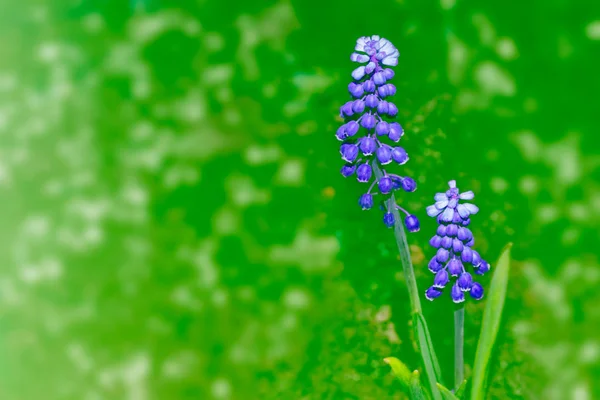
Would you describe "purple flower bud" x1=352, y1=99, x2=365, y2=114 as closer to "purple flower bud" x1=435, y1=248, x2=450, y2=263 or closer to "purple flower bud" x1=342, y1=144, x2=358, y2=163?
"purple flower bud" x1=342, y1=144, x2=358, y2=163

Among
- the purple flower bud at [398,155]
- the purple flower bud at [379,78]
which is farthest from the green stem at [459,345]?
the purple flower bud at [379,78]

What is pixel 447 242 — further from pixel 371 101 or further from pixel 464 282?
pixel 371 101

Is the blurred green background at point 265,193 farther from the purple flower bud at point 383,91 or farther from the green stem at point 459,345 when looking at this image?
the purple flower bud at point 383,91

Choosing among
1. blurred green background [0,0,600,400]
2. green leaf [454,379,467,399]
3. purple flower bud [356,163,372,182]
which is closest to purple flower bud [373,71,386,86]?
purple flower bud [356,163,372,182]

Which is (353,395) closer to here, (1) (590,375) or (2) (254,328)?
(2) (254,328)

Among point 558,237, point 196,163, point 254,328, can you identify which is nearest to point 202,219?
point 196,163
